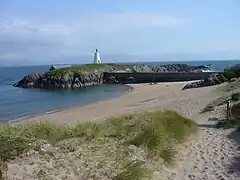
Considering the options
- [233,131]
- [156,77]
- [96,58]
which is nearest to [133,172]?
[233,131]

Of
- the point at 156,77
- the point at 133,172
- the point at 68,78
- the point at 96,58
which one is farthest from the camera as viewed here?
the point at 96,58

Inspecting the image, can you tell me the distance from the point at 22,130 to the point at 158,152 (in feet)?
9.69

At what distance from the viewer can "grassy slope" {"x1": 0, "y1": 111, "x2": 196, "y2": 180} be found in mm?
6508

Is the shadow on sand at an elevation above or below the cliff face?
above

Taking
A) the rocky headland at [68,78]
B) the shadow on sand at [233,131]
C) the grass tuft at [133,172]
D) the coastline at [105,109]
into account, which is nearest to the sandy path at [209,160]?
the shadow on sand at [233,131]

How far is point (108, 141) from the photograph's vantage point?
341 inches

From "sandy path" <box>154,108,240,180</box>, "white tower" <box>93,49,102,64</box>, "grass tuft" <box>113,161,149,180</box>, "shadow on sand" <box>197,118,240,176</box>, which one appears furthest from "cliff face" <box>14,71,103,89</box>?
"grass tuft" <box>113,161,149,180</box>

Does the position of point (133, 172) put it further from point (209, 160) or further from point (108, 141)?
point (209, 160)

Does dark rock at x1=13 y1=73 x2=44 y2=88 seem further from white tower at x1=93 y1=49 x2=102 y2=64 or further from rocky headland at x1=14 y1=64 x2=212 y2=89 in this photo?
white tower at x1=93 y1=49 x2=102 y2=64

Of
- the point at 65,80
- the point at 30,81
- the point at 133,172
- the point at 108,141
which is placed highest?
the point at 133,172

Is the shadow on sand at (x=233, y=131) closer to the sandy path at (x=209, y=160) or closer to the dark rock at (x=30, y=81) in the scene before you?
the sandy path at (x=209, y=160)

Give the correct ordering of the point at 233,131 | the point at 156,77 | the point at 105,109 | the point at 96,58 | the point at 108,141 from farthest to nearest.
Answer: the point at 96,58 < the point at 156,77 < the point at 105,109 < the point at 233,131 < the point at 108,141

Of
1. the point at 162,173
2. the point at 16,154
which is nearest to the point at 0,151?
the point at 16,154

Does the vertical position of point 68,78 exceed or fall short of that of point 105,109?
it falls short
